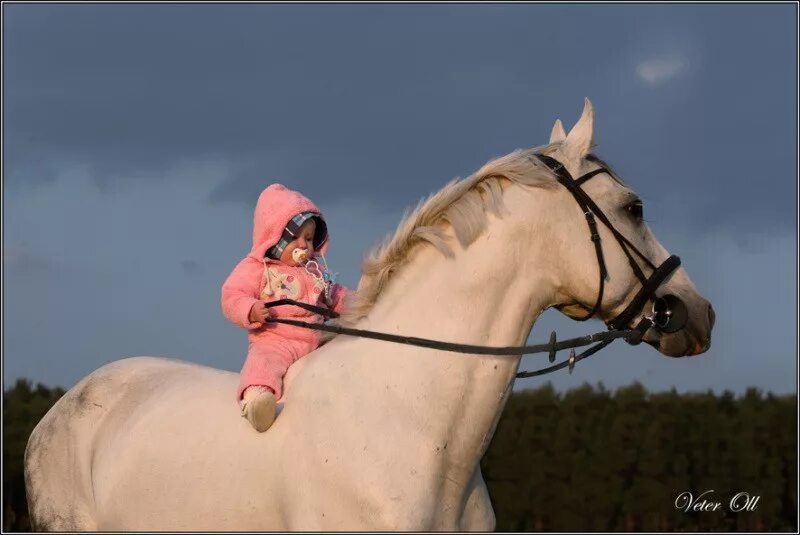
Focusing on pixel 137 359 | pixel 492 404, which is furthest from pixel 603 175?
pixel 137 359

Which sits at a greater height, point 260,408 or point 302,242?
point 302,242

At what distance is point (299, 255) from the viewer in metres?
5.86

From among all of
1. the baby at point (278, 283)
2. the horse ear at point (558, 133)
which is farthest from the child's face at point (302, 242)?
the horse ear at point (558, 133)

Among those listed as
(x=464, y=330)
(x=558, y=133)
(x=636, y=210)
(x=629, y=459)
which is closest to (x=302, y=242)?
(x=464, y=330)

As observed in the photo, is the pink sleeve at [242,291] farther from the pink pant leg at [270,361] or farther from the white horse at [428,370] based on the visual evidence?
the white horse at [428,370]

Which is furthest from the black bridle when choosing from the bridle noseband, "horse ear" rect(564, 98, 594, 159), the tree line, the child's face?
the tree line

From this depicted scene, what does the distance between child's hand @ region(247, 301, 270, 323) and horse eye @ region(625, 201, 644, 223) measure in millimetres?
1812

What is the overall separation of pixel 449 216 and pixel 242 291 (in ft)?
3.75

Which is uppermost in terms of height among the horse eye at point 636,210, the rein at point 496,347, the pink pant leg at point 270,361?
the horse eye at point 636,210

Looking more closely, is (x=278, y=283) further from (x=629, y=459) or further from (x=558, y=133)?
(x=629, y=459)

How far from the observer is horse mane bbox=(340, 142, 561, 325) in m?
5.33

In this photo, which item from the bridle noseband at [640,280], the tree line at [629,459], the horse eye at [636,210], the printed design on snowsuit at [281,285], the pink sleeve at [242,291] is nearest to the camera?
the bridle noseband at [640,280]

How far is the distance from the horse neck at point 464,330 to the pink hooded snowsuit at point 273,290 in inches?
21.1

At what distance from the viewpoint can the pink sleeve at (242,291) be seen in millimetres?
5609
